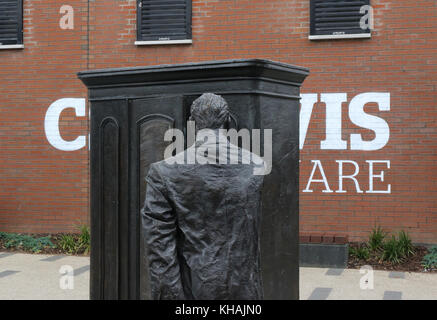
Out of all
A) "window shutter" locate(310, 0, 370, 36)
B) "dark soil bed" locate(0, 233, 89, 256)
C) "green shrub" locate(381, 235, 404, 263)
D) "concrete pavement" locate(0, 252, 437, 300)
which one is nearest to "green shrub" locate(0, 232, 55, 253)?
"dark soil bed" locate(0, 233, 89, 256)

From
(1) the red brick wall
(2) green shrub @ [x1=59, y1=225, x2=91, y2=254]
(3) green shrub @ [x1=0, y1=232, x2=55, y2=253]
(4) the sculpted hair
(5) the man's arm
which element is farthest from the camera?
(3) green shrub @ [x1=0, y1=232, x2=55, y2=253]

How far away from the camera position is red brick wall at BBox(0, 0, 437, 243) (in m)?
9.40

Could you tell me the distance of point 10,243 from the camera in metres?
10.3

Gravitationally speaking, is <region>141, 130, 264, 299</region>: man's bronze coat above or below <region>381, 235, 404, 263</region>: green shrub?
above

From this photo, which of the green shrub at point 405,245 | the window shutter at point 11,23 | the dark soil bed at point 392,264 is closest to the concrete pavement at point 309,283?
the dark soil bed at point 392,264

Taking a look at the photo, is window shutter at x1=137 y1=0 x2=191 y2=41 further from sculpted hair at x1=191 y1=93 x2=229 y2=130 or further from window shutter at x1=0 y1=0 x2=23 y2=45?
sculpted hair at x1=191 y1=93 x2=229 y2=130

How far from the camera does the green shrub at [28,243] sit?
10.1 m

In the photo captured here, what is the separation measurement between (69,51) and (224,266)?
340 inches

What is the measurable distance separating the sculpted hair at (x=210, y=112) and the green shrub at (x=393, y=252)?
6.08 metres

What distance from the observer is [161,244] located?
3234 mm

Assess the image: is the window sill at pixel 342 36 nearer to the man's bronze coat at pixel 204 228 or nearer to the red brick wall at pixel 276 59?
the red brick wall at pixel 276 59

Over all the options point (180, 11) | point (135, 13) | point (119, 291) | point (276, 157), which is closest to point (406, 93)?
point (180, 11)

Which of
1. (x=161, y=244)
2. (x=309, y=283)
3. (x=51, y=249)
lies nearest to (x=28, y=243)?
(x=51, y=249)

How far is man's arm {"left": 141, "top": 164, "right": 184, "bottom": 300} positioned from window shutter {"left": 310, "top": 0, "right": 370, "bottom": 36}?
23.7 ft
